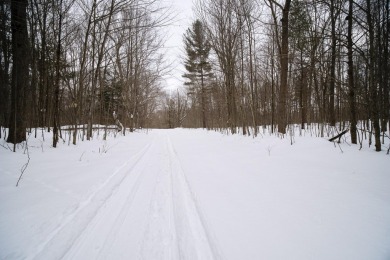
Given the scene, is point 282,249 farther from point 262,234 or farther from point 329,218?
point 329,218

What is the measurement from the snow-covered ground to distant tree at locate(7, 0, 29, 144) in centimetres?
311

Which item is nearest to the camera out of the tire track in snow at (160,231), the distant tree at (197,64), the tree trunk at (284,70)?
the tire track in snow at (160,231)

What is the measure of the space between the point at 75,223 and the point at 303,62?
26.7 ft

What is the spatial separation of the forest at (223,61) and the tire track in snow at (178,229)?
4.83 metres

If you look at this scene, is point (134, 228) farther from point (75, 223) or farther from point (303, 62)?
point (303, 62)

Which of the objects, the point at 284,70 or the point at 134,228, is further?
the point at 284,70

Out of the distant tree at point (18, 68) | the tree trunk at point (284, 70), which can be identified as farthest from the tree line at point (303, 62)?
the distant tree at point (18, 68)

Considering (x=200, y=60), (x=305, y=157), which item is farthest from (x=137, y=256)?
(x=200, y=60)

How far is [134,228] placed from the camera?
216cm

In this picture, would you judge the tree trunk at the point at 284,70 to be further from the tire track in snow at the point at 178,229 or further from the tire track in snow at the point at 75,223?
the tire track in snow at the point at 75,223

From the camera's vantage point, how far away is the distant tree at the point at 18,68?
6.48 metres

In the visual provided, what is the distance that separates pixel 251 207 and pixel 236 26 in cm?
1201

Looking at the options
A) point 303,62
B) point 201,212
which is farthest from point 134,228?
point 303,62

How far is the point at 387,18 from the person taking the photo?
468 cm
